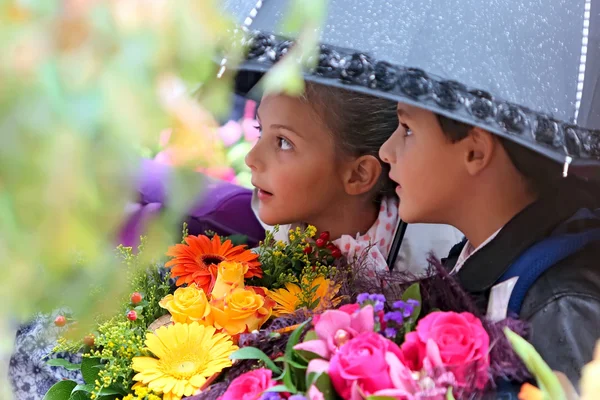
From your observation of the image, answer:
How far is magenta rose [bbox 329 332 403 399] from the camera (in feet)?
2.62

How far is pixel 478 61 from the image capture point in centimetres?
89

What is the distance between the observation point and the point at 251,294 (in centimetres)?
119

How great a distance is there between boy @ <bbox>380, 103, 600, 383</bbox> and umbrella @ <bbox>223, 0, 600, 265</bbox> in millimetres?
135

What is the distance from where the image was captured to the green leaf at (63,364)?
1216mm

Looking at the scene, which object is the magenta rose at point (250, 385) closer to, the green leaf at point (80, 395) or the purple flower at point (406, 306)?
the purple flower at point (406, 306)

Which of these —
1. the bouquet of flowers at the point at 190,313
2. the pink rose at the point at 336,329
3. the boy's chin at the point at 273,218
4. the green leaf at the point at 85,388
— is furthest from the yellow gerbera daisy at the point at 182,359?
the boy's chin at the point at 273,218

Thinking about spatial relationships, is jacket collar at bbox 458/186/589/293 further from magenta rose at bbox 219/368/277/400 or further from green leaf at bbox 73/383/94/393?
green leaf at bbox 73/383/94/393

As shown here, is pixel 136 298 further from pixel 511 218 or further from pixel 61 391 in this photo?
pixel 511 218

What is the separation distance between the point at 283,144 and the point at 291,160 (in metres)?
0.04

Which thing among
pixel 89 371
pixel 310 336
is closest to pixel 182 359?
pixel 89 371

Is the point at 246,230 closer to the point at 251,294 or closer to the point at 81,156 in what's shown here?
the point at 251,294

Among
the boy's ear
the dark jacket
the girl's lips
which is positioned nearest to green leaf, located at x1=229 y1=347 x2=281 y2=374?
the dark jacket

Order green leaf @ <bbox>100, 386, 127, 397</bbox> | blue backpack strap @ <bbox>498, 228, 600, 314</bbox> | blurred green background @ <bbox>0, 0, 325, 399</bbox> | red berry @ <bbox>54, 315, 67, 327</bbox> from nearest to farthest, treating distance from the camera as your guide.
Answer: blurred green background @ <bbox>0, 0, 325, 399</bbox>, blue backpack strap @ <bbox>498, 228, 600, 314</bbox>, green leaf @ <bbox>100, 386, 127, 397</bbox>, red berry @ <bbox>54, 315, 67, 327</bbox>

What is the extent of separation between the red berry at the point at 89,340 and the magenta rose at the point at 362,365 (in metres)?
0.55
